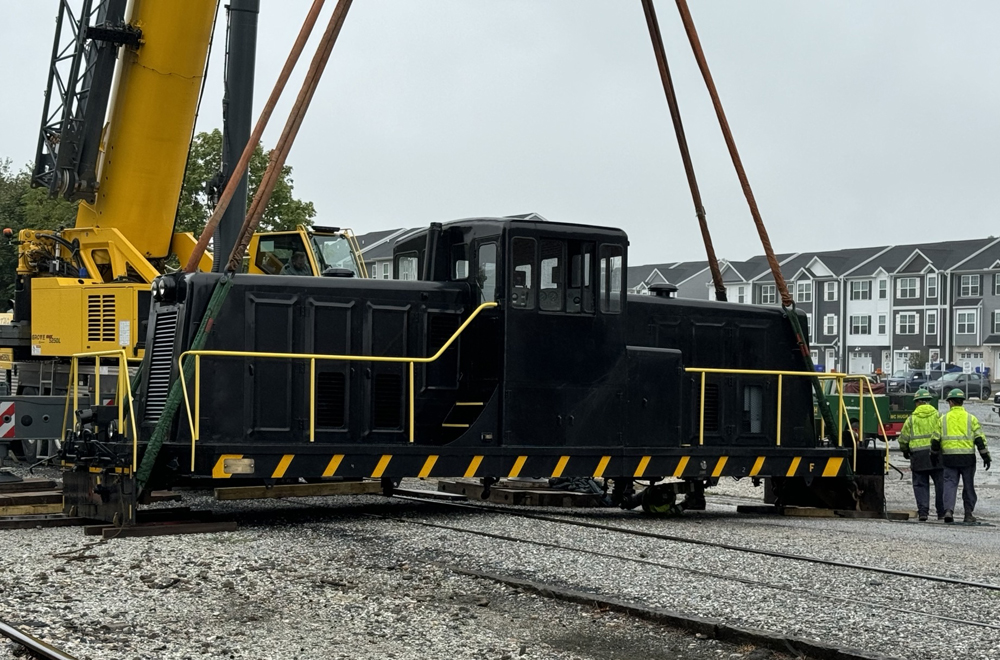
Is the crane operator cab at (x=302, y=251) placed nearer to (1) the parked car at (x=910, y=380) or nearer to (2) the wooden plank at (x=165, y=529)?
(2) the wooden plank at (x=165, y=529)

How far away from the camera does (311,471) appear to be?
1140 centimetres

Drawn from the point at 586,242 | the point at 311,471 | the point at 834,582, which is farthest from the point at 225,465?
the point at 834,582

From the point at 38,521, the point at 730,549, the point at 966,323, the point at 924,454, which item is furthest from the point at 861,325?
the point at 38,521

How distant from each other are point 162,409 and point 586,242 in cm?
438

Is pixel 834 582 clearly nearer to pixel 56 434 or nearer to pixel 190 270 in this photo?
pixel 190 270

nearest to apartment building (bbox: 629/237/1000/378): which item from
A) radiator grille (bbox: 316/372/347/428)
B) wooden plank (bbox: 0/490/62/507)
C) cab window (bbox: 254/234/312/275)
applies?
cab window (bbox: 254/234/312/275)

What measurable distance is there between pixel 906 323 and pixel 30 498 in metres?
76.1

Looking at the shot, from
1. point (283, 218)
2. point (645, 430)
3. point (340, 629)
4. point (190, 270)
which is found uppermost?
point (283, 218)

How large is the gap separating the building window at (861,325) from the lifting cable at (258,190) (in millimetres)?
76288

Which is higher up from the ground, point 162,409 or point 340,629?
point 162,409

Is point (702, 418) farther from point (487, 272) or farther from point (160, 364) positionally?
point (160, 364)

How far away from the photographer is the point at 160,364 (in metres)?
11.9

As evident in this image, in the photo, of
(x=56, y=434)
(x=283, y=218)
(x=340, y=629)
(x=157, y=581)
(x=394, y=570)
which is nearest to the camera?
(x=340, y=629)

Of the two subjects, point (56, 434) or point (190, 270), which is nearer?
point (190, 270)
